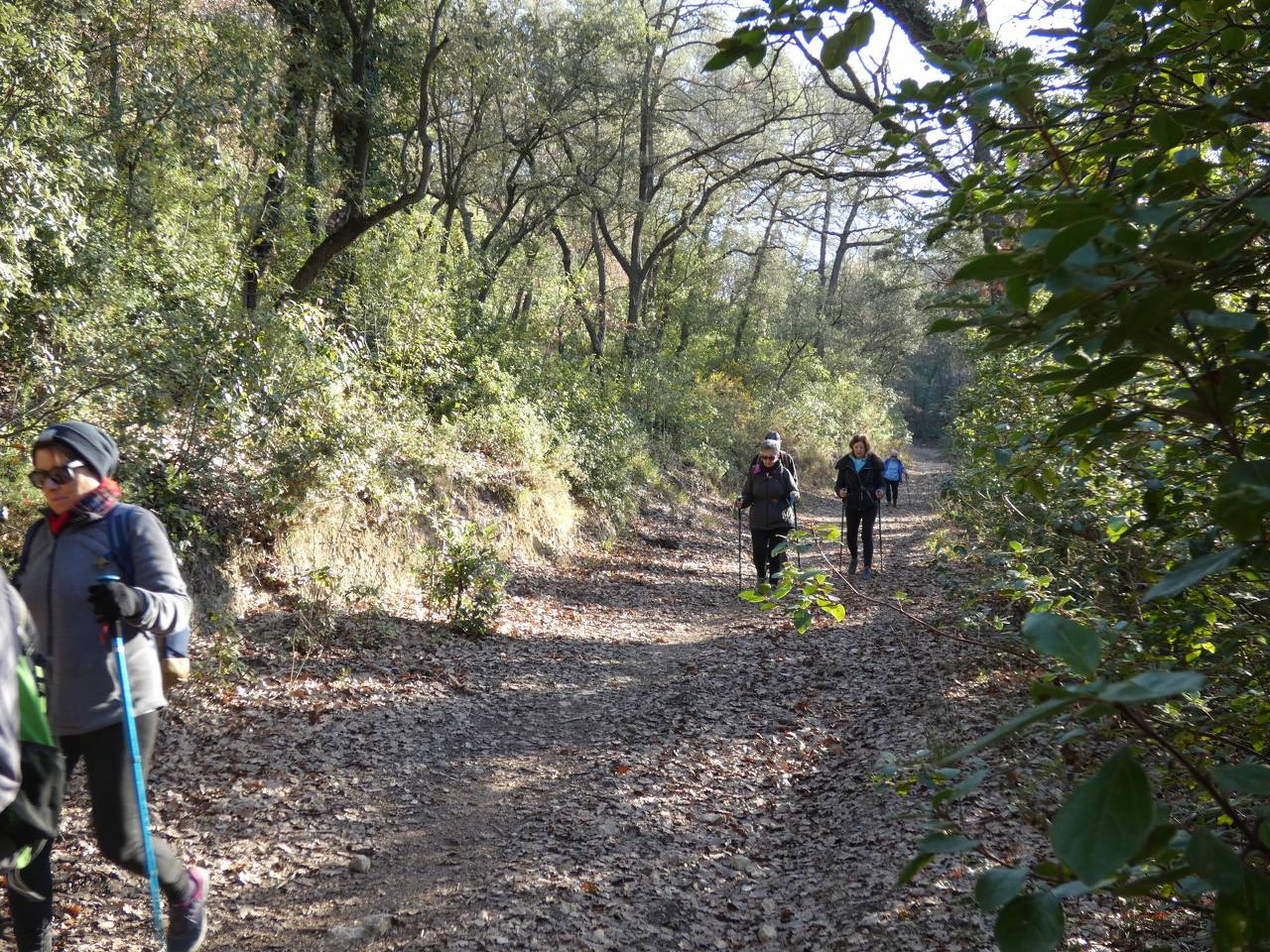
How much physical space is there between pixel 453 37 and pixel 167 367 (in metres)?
9.63

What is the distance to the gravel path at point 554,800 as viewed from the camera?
4.23 meters

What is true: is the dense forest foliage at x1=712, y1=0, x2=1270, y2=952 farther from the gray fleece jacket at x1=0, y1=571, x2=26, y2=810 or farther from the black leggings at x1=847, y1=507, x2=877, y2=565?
the black leggings at x1=847, y1=507, x2=877, y2=565

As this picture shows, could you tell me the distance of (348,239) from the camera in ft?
37.6

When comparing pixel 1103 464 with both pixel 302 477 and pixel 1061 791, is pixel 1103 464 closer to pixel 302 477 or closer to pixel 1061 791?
pixel 1061 791

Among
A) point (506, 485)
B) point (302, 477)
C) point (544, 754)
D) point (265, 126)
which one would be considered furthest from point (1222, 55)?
point (506, 485)

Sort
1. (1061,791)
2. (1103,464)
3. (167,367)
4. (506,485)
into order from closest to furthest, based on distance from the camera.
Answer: (1103,464), (1061,791), (167,367), (506,485)

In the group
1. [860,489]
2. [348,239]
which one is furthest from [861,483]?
[348,239]

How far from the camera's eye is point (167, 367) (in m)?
7.36

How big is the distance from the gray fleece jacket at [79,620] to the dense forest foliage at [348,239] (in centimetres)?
349

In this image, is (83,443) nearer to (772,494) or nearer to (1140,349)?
(1140,349)

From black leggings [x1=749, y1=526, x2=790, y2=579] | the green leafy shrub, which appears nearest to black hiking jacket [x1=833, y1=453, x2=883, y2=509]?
black leggings [x1=749, y1=526, x2=790, y2=579]

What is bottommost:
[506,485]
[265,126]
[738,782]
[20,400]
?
[738,782]

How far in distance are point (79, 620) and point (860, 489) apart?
1061cm

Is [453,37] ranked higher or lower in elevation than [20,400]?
higher
